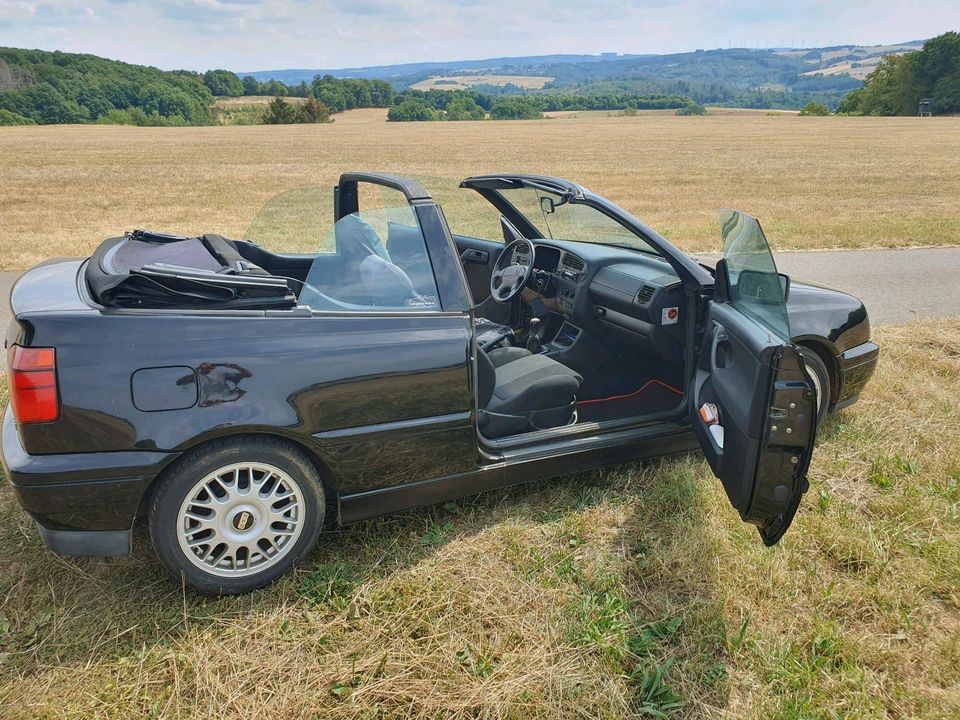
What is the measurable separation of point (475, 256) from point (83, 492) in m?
2.81

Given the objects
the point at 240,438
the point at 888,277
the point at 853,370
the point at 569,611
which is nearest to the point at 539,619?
the point at 569,611

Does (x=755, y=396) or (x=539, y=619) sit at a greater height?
(x=755, y=396)

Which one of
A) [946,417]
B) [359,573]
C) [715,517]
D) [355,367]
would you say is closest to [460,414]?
[355,367]

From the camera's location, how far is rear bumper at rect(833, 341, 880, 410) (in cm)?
381

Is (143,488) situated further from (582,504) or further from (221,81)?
(221,81)

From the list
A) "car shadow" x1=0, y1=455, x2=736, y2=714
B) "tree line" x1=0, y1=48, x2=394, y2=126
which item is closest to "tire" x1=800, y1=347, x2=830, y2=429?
"car shadow" x1=0, y1=455, x2=736, y2=714

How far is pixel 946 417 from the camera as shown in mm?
4250

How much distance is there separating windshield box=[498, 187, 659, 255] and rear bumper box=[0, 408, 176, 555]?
245cm

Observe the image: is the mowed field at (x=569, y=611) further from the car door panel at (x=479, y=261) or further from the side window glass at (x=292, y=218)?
the side window glass at (x=292, y=218)

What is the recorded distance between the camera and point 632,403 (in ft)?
12.9

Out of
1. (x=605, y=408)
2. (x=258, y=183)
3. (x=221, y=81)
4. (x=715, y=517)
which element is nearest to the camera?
(x=715, y=517)

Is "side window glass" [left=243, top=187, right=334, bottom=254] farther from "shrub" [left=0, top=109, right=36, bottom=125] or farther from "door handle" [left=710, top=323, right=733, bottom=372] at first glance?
"shrub" [left=0, top=109, right=36, bottom=125]

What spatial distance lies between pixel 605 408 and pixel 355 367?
1.70m

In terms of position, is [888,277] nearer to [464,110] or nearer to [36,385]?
[36,385]
